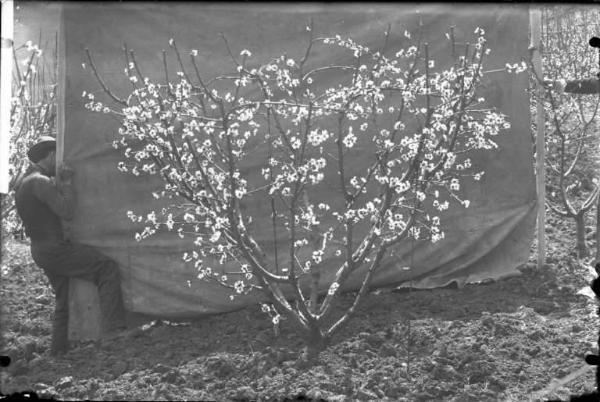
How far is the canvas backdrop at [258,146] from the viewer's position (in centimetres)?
656

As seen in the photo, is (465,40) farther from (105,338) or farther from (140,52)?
(105,338)

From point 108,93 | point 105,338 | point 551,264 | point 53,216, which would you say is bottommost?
point 105,338

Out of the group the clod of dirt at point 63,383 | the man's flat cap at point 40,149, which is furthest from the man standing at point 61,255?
the clod of dirt at point 63,383

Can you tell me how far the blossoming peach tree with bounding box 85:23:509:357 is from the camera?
567cm

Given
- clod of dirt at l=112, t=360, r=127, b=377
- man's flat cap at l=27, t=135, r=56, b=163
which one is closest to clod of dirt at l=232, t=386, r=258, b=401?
clod of dirt at l=112, t=360, r=127, b=377

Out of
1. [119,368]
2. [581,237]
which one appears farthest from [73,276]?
[581,237]

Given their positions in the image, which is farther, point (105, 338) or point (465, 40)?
point (465, 40)

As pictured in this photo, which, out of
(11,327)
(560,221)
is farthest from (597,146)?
(11,327)

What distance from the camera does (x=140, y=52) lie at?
21.7 feet

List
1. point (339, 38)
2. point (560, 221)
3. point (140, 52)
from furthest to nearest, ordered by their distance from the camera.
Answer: point (560, 221) → point (140, 52) → point (339, 38)

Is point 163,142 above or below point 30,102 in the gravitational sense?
below

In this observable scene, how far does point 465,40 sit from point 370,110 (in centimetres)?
119

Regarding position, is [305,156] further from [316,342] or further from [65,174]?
[65,174]

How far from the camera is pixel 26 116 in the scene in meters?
8.95
